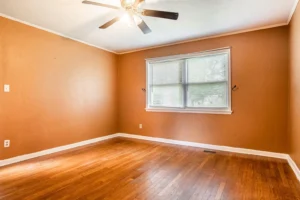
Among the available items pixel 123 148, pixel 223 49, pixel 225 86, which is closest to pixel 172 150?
pixel 123 148

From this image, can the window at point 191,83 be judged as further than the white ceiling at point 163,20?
Yes

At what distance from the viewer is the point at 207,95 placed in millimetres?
3914

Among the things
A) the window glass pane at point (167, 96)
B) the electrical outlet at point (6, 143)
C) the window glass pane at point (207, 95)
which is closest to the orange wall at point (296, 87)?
the window glass pane at point (207, 95)

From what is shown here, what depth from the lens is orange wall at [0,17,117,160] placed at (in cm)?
295

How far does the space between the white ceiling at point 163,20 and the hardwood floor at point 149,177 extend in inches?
96.3

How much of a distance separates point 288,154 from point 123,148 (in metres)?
3.13

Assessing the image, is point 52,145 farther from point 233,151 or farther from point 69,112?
point 233,151

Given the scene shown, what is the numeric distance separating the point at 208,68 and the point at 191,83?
1.64ft

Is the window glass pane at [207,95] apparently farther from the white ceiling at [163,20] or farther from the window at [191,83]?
the white ceiling at [163,20]

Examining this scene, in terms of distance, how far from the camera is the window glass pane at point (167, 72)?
168 inches

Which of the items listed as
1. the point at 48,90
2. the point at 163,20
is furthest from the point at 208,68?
the point at 48,90

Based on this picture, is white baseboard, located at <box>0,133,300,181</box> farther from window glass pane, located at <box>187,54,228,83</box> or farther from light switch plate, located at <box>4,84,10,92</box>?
window glass pane, located at <box>187,54,228,83</box>

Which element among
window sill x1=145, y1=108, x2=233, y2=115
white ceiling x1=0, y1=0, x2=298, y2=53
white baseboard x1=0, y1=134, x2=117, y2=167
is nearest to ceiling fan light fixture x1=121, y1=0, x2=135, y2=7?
white ceiling x1=0, y1=0, x2=298, y2=53

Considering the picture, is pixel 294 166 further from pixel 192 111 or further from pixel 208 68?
pixel 208 68
